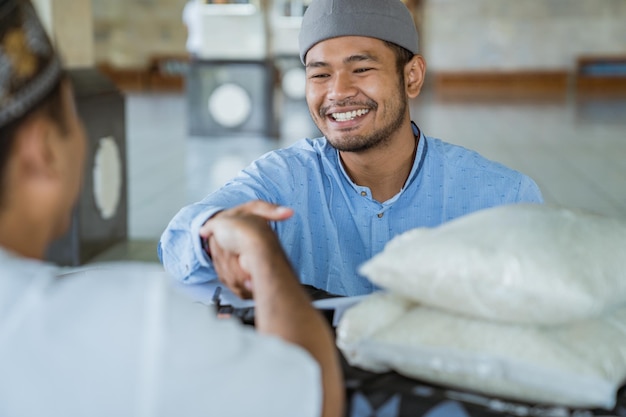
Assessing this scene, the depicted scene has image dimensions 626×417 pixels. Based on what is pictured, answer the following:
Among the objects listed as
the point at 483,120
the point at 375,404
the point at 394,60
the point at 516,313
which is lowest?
the point at 483,120

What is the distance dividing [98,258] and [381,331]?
12.1ft

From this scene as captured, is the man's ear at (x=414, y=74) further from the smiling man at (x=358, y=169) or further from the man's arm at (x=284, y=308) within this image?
the man's arm at (x=284, y=308)

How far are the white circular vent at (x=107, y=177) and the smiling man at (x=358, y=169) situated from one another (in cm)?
280

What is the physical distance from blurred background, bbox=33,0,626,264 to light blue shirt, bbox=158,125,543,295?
8.48 ft

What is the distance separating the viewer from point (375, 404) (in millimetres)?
1033

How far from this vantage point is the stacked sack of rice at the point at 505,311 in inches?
40.4

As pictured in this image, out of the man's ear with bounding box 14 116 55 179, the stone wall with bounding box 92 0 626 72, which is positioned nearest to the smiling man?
the man's ear with bounding box 14 116 55 179

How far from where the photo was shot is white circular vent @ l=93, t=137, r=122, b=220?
4.60m

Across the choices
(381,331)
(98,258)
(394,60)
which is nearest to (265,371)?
(381,331)

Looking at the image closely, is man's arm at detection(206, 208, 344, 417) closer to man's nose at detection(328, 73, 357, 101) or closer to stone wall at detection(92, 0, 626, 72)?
man's nose at detection(328, 73, 357, 101)

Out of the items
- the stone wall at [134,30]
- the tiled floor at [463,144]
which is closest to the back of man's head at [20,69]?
the tiled floor at [463,144]

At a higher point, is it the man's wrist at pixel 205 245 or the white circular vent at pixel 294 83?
the man's wrist at pixel 205 245

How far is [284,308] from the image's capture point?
3.27 feet

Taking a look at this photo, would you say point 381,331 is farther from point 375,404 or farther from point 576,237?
point 576,237
